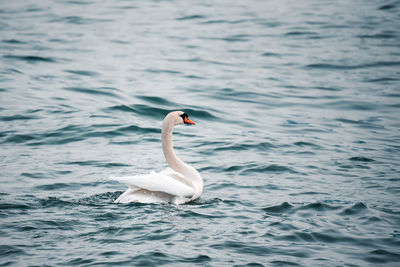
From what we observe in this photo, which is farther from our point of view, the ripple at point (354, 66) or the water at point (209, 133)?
the ripple at point (354, 66)

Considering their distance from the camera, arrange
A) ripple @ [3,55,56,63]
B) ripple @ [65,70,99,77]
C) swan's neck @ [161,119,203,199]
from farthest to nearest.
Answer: ripple @ [3,55,56,63] → ripple @ [65,70,99,77] → swan's neck @ [161,119,203,199]

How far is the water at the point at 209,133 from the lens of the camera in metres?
7.78

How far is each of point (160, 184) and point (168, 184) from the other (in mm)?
144

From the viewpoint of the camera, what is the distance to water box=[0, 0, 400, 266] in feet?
25.5

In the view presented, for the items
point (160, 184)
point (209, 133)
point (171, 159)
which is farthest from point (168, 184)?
point (209, 133)

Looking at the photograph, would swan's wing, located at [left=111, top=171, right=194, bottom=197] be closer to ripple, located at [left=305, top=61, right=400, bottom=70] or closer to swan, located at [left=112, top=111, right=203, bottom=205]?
swan, located at [left=112, top=111, right=203, bottom=205]

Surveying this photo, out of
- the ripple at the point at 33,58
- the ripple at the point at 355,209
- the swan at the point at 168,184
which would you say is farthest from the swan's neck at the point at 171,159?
the ripple at the point at 33,58

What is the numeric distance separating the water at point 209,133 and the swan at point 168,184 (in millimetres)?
273

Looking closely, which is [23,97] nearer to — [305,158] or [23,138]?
[23,138]

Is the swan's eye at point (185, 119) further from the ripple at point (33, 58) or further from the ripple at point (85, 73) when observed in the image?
the ripple at point (33, 58)

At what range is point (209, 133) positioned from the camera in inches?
551

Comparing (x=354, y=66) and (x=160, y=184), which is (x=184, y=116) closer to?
(x=160, y=184)

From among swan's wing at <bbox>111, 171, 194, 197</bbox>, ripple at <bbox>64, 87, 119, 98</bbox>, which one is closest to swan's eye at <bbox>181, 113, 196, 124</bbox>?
swan's wing at <bbox>111, 171, 194, 197</bbox>

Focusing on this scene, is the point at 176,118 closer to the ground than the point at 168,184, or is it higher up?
higher up
